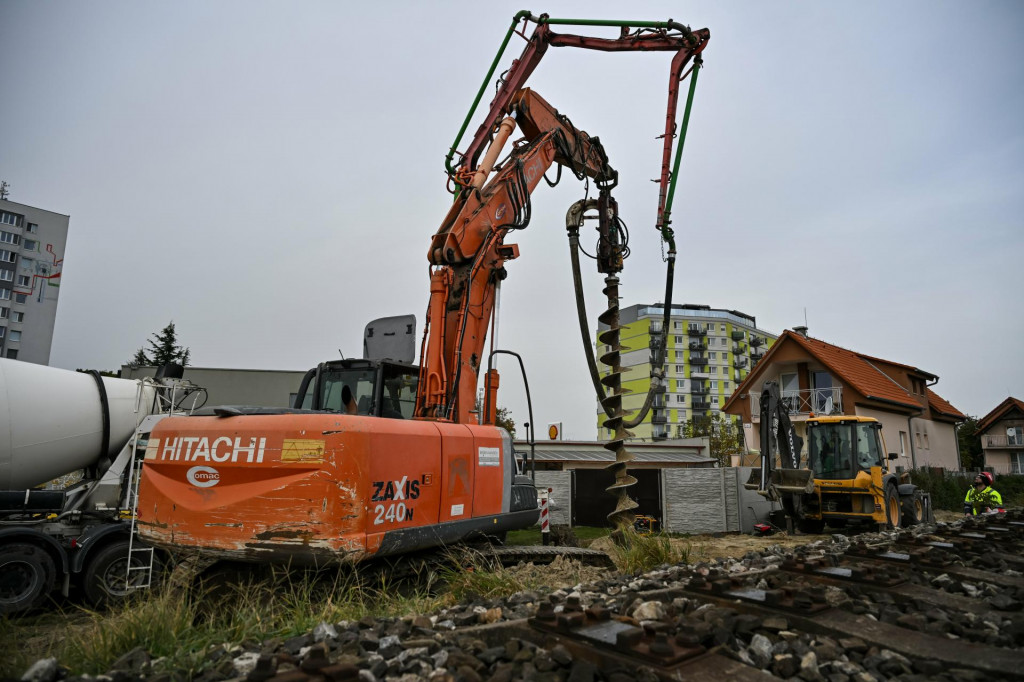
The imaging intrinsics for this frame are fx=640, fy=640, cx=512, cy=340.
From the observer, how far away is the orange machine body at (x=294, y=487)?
4.79m

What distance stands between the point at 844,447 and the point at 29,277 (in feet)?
226

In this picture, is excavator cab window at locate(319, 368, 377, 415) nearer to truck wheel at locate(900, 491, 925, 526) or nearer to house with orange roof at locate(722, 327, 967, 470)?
truck wheel at locate(900, 491, 925, 526)

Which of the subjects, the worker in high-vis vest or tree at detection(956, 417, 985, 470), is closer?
the worker in high-vis vest

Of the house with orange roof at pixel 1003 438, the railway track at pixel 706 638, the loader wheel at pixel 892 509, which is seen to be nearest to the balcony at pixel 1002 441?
the house with orange roof at pixel 1003 438

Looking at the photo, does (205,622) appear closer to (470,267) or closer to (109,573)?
(109,573)

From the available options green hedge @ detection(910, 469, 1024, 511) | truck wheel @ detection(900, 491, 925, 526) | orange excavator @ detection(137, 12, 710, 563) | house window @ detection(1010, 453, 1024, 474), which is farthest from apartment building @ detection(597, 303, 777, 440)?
orange excavator @ detection(137, 12, 710, 563)

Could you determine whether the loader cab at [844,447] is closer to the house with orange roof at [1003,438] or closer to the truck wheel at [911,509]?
the truck wheel at [911,509]

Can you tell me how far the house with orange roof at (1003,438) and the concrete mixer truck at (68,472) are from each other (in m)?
60.7

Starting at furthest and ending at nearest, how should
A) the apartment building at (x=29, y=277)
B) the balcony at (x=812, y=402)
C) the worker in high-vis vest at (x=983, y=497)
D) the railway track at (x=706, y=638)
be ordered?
the apartment building at (x=29, y=277)
the balcony at (x=812, y=402)
the worker in high-vis vest at (x=983, y=497)
the railway track at (x=706, y=638)

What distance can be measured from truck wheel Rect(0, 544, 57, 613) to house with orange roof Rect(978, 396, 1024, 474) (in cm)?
6164

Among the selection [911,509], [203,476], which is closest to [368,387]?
[203,476]

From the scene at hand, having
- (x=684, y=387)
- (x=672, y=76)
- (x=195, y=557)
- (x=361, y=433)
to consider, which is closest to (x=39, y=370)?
(x=195, y=557)

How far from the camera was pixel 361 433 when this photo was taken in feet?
16.3

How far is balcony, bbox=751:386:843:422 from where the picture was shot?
28094 mm
